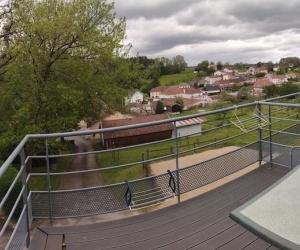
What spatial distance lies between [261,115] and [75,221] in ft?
9.30

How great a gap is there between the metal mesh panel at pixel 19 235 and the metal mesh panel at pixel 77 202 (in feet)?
2.37

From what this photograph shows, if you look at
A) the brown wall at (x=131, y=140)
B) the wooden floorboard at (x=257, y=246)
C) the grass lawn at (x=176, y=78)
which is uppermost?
the wooden floorboard at (x=257, y=246)

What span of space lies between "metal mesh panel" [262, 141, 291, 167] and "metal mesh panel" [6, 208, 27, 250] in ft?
11.7

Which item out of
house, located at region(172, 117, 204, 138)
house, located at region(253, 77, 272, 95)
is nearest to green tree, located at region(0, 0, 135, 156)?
house, located at region(172, 117, 204, 138)

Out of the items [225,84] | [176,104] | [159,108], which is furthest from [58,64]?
[225,84]

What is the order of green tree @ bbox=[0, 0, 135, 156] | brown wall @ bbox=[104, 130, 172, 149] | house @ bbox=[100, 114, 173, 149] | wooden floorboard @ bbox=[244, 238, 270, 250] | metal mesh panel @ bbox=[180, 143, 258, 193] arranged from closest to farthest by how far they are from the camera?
wooden floorboard @ bbox=[244, 238, 270, 250]
metal mesh panel @ bbox=[180, 143, 258, 193]
green tree @ bbox=[0, 0, 135, 156]
brown wall @ bbox=[104, 130, 172, 149]
house @ bbox=[100, 114, 173, 149]

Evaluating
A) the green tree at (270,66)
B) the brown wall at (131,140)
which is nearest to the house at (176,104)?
the brown wall at (131,140)

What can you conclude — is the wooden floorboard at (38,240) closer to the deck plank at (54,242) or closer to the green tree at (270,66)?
the deck plank at (54,242)

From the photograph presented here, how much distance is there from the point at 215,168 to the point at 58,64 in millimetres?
17009

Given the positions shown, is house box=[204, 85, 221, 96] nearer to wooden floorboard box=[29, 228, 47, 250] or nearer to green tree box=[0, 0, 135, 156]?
green tree box=[0, 0, 135, 156]

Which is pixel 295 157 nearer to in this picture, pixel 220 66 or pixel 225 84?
pixel 225 84

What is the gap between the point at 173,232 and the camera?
381 cm

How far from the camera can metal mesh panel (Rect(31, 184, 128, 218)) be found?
168 inches

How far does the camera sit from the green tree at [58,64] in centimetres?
1853
